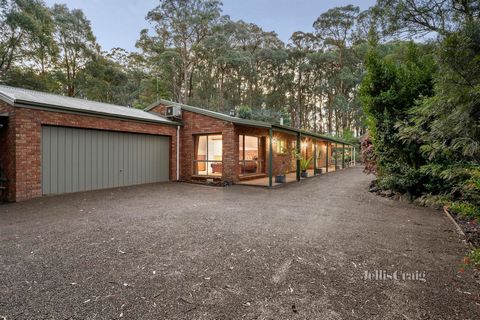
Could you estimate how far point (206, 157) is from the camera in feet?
36.0

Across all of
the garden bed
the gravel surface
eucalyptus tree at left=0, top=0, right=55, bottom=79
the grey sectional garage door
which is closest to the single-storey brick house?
the grey sectional garage door

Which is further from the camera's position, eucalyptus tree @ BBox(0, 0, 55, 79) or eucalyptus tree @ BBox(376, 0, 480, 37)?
eucalyptus tree @ BBox(0, 0, 55, 79)

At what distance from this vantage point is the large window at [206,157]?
10.8 m

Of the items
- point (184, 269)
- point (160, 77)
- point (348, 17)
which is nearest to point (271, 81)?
point (348, 17)

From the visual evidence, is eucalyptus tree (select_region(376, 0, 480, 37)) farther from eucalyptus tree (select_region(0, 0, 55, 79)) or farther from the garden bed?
eucalyptus tree (select_region(0, 0, 55, 79))

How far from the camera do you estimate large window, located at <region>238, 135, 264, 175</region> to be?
1103cm

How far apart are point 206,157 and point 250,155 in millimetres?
2219

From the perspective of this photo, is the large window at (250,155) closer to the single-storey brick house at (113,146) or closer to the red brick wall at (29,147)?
the single-storey brick house at (113,146)

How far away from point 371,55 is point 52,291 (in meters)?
8.66

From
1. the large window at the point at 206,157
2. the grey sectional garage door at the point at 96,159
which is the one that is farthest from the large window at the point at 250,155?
the grey sectional garage door at the point at 96,159

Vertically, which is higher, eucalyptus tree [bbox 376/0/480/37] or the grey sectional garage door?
eucalyptus tree [bbox 376/0/480/37]

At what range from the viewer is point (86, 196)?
6.97 meters

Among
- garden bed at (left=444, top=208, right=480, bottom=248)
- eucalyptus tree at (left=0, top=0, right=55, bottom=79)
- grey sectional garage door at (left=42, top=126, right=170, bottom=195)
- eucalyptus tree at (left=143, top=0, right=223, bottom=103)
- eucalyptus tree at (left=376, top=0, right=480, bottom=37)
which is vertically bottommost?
garden bed at (left=444, top=208, right=480, bottom=248)

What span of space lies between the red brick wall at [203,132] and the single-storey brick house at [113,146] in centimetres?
4
